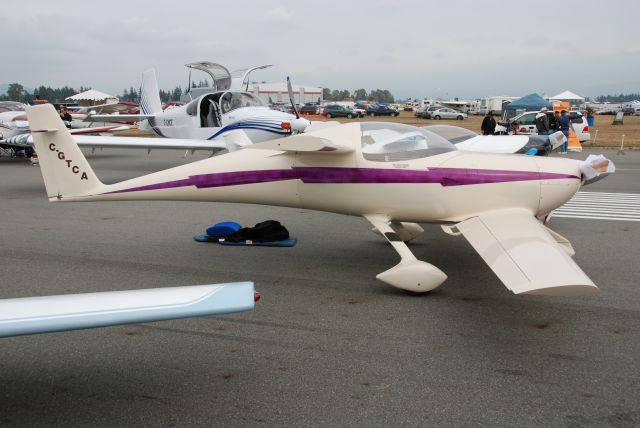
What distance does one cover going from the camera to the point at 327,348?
450 cm

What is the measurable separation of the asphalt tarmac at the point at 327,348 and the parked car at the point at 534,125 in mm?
19343

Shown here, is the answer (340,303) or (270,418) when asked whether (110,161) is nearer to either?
(340,303)

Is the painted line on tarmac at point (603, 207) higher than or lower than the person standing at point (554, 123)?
lower

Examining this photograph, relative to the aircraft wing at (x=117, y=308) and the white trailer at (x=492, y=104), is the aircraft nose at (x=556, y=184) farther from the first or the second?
the white trailer at (x=492, y=104)

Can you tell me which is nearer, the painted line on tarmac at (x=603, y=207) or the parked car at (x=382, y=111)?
the painted line on tarmac at (x=603, y=207)

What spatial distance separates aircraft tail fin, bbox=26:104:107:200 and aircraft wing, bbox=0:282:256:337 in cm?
405

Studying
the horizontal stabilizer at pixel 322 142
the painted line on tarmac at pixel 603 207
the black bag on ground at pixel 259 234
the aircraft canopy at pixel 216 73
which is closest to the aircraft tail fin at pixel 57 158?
the black bag on ground at pixel 259 234

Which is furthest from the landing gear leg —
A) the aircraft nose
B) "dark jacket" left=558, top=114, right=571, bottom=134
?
"dark jacket" left=558, top=114, right=571, bottom=134

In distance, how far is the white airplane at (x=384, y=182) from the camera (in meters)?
5.88

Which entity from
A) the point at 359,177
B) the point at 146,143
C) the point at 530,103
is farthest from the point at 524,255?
the point at 530,103

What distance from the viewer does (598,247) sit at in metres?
7.73

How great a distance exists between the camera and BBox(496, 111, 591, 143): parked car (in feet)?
82.8

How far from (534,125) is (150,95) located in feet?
64.4

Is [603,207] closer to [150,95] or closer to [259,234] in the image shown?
[259,234]
